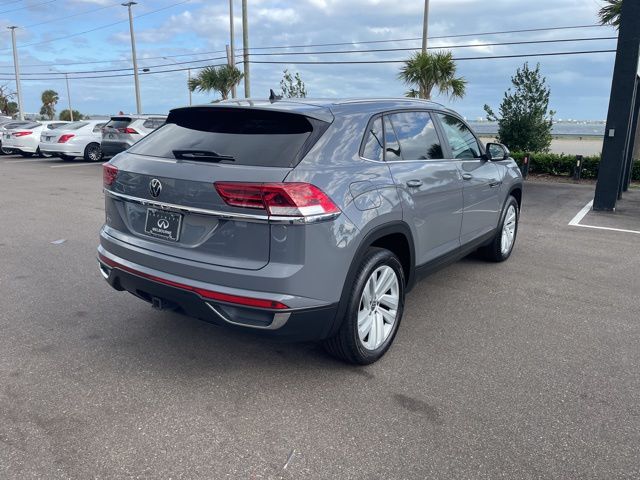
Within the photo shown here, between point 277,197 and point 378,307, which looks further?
point 378,307

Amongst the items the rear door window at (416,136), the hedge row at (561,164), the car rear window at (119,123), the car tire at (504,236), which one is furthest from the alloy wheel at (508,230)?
the car rear window at (119,123)

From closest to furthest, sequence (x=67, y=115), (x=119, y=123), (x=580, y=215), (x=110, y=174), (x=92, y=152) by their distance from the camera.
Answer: (x=110, y=174), (x=580, y=215), (x=119, y=123), (x=92, y=152), (x=67, y=115)

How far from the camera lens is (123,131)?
1627 cm

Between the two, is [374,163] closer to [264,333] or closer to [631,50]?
[264,333]

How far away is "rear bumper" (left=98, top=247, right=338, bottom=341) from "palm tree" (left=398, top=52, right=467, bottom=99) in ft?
55.0

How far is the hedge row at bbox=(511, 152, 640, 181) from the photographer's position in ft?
46.5

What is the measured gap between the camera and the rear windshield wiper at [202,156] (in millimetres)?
3008

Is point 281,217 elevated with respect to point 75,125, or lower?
lower

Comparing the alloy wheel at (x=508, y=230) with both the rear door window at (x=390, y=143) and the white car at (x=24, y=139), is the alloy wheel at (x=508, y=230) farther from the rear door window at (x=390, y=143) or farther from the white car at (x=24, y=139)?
the white car at (x=24, y=139)

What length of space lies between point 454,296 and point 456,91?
15095mm

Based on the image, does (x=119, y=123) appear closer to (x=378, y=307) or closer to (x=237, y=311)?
(x=378, y=307)

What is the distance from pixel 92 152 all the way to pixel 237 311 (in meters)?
18.4

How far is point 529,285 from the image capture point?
17.2 ft

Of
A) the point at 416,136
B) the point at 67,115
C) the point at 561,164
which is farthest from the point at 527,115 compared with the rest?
the point at 67,115
